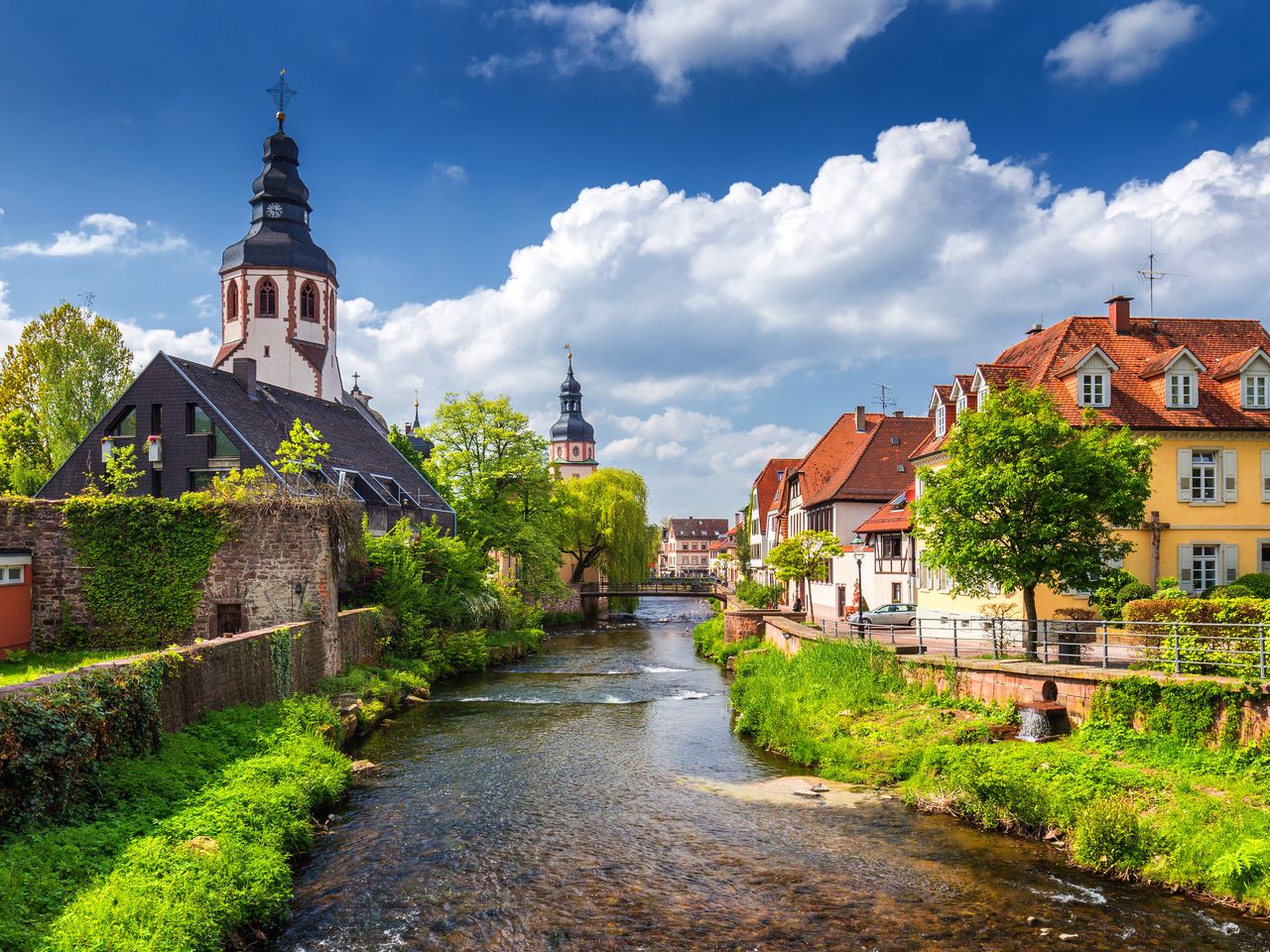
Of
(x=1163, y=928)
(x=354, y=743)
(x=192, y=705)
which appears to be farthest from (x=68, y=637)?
(x=1163, y=928)

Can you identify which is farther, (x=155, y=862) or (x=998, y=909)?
(x=998, y=909)

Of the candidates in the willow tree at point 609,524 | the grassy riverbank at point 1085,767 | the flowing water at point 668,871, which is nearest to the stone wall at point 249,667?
the flowing water at point 668,871

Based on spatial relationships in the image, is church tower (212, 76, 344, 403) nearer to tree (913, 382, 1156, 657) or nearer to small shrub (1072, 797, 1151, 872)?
tree (913, 382, 1156, 657)

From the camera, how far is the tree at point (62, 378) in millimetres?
45188

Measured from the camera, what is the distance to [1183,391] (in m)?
24.7

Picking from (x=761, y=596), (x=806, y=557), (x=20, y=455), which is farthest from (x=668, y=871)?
(x=20, y=455)

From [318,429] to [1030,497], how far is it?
2876cm

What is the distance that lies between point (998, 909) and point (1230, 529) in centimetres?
1752

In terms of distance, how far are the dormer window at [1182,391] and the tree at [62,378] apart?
141ft

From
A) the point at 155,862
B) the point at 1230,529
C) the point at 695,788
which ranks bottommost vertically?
the point at 695,788

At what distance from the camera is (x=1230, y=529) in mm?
24109

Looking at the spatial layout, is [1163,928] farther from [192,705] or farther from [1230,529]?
[1230,529]

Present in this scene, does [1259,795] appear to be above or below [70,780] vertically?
below

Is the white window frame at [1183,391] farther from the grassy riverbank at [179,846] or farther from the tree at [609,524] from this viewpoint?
the tree at [609,524]
